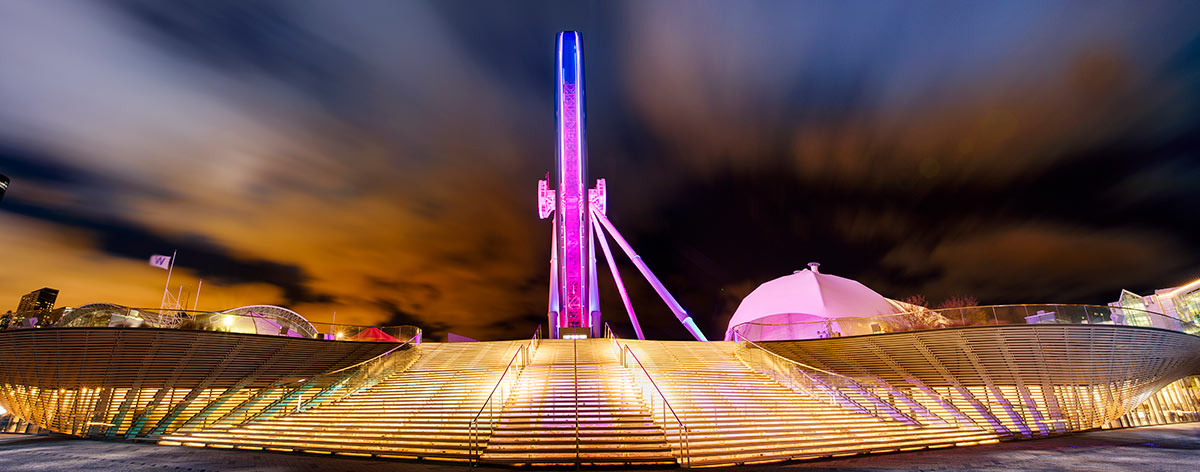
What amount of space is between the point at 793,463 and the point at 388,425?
8213mm

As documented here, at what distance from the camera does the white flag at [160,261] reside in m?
18.1

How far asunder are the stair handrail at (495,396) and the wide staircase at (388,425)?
157 mm

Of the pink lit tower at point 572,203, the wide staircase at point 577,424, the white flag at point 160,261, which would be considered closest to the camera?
the wide staircase at point 577,424

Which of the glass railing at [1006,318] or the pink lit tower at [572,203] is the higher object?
the pink lit tower at [572,203]

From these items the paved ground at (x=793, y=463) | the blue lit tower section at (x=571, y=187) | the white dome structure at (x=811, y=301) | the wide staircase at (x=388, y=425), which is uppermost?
the blue lit tower section at (x=571, y=187)

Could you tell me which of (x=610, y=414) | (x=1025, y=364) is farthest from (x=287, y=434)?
(x=1025, y=364)

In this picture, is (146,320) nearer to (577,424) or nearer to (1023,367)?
(577,424)

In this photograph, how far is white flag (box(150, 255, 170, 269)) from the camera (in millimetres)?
18094

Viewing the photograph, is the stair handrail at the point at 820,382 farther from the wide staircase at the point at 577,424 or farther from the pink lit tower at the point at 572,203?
the pink lit tower at the point at 572,203

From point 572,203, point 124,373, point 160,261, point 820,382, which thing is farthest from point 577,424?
A: point 572,203

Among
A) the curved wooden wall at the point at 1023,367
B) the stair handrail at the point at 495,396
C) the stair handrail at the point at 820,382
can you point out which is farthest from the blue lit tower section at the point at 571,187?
the stair handrail at the point at 820,382

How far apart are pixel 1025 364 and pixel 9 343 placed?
29.7 m

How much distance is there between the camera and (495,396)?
480 inches

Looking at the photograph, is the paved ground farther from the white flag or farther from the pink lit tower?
the pink lit tower
